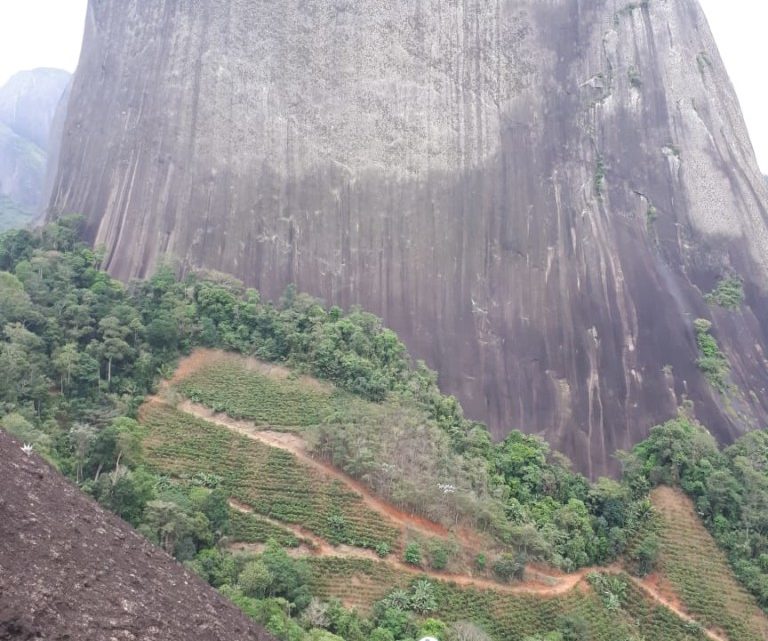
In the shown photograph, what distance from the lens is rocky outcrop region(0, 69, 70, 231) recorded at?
50.5 m

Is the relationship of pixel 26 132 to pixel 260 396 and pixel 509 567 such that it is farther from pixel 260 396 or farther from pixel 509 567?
pixel 509 567

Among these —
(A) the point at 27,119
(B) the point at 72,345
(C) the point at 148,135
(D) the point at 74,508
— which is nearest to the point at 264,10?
(C) the point at 148,135

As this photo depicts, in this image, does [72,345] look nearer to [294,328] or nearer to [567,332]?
[294,328]

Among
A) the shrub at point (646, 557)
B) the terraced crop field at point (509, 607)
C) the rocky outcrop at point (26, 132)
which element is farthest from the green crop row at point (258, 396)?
the rocky outcrop at point (26, 132)

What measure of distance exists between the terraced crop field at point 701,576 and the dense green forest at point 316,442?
37cm

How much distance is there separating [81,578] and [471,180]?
2288 centimetres

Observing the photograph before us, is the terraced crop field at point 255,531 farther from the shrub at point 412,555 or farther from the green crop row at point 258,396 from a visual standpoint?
the green crop row at point 258,396

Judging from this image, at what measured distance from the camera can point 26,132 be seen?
57.6m

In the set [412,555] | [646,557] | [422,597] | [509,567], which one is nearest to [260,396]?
[412,555]

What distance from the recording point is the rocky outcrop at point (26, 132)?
166 feet

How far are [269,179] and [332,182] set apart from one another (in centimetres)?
237

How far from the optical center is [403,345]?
23781mm

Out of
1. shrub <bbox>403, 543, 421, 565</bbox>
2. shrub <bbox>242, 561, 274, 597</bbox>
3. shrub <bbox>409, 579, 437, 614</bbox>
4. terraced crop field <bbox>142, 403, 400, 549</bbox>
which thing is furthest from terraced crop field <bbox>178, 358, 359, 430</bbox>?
shrub <bbox>242, 561, 274, 597</bbox>

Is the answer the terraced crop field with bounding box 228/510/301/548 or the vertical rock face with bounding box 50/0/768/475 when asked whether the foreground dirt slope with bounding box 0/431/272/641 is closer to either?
the terraced crop field with bounding box 228/510/301/548
